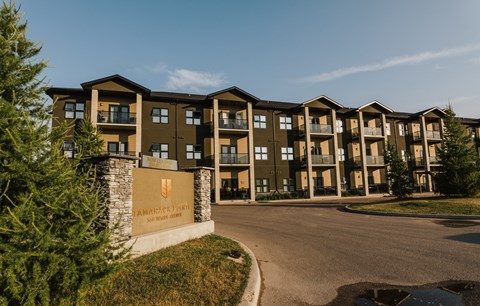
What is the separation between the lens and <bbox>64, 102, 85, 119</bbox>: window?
25.7 meters

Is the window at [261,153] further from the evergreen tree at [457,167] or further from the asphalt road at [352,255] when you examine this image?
the asphalt road at [352,255]

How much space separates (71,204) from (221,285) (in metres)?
3.26

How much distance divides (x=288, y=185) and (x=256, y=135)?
7114 mm

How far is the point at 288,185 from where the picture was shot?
108 ft

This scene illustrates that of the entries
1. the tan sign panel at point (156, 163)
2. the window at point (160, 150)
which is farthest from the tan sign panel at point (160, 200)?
the window at point (160, 150)

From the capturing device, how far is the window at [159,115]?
95.0 feet

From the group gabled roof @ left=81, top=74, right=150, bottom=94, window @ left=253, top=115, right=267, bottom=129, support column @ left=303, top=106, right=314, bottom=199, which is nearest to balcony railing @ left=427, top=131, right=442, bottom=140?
support column @ left=303, top=106, right=314, bottom=199

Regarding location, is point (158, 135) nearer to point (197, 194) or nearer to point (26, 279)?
point (197, 194)

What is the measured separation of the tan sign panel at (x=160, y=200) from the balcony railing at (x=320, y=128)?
987 inches

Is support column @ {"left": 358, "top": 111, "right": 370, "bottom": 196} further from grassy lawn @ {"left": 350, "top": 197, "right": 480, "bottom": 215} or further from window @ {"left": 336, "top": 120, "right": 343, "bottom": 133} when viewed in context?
grassy lawn @ {"left": 350, "top": 197, "right": 480, "bottom": 215}

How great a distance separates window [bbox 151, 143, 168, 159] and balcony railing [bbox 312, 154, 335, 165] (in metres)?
17.1

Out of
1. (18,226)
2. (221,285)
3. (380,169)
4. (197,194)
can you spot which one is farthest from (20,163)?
(380,169)

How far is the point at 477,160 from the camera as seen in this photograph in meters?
22.9

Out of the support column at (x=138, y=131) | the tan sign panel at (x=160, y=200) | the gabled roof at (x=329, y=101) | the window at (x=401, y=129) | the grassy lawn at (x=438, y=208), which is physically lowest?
the grassy lawn at (x=438, y=208)
